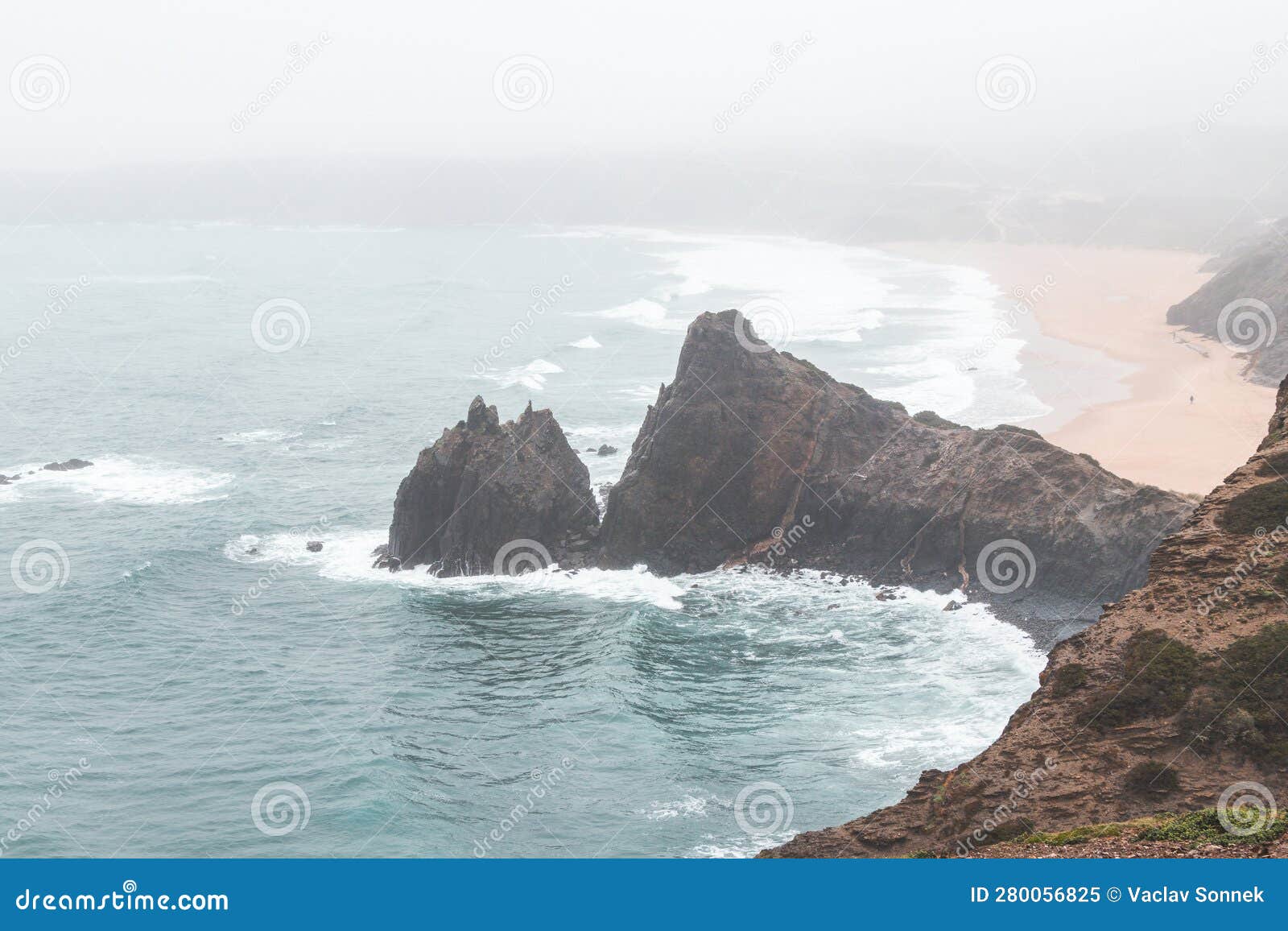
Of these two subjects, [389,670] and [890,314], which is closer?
[389,670]

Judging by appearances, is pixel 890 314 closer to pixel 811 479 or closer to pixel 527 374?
pixel 527 374

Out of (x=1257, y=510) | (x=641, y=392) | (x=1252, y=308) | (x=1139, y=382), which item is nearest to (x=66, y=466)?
(x=641, y=392)

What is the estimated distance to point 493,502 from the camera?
51.8 metres

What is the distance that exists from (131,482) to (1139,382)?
212ft

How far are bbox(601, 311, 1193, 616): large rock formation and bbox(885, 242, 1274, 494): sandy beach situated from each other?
40.4ft

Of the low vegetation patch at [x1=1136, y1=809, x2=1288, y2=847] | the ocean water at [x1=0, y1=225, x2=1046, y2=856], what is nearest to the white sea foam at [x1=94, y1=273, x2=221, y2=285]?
the ocean water at [x1=0, y1=225, x2=1046, y2=856]

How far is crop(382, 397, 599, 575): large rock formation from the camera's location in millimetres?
51969

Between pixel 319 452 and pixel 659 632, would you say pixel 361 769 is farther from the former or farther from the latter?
pixel 319 452

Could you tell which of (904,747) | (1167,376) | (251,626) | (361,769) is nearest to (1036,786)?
(904,747)

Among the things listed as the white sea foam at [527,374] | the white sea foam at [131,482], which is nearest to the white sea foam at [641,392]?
the white sea foam at [527,374]

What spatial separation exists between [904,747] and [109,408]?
232ft

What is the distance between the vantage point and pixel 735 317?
175 ft

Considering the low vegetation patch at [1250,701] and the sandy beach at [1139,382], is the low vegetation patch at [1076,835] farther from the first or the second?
the sandy beach at [1139,382]

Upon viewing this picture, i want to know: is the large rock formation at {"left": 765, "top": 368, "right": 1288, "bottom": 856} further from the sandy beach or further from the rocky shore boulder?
the rocky shore boulder
